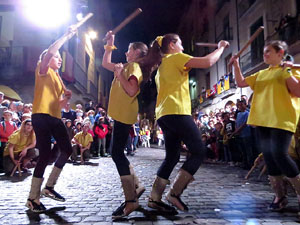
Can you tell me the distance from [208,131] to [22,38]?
11955 mm

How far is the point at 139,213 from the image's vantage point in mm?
2906

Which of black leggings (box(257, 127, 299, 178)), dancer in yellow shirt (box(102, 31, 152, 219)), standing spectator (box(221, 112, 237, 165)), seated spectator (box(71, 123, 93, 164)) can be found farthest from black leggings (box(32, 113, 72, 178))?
seated spectator (box(71, 123, 93, 164))

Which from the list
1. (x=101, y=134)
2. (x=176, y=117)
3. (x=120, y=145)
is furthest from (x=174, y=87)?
(x=101, y=134)

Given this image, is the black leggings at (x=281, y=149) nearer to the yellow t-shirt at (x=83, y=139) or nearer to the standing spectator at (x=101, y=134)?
the yellow t-shirt at (x=83, y=139)

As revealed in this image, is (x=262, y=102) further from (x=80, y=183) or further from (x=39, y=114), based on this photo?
(x=80, y=183)

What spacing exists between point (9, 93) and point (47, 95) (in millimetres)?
12928

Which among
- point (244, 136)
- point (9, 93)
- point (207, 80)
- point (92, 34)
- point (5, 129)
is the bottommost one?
point (244, 136)

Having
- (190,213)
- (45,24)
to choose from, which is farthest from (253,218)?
(45,24)

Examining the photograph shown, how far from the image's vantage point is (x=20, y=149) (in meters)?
6.32

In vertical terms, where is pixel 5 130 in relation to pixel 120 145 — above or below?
above

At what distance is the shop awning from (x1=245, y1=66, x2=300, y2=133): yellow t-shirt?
45.0ft

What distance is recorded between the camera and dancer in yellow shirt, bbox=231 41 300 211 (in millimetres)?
2865

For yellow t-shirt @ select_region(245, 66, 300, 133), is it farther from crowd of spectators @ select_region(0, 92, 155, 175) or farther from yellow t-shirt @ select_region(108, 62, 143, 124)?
crowd of spectators @ select_region(0, 92, 155, 175)

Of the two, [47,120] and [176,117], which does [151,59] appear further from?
[47,120]
